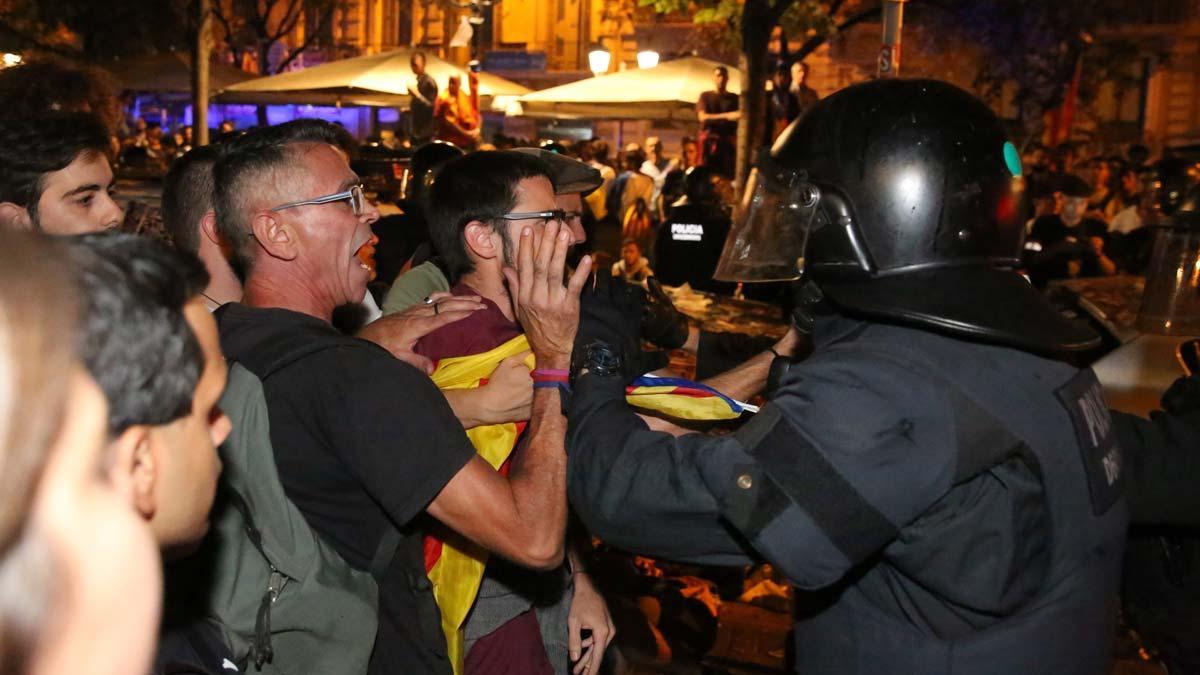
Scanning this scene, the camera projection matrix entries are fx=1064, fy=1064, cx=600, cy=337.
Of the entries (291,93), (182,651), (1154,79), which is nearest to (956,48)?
(1154,79)

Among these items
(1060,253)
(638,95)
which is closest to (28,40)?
(638,95)

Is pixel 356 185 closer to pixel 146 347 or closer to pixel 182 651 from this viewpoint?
pixel 182 651

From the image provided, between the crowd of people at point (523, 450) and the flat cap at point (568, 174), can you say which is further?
the flat cap at point (568, 174)

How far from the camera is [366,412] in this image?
2.15 meters

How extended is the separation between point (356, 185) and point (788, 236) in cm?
116

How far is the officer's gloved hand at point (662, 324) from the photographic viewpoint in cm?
348

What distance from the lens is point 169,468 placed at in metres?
1.22

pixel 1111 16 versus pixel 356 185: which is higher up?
pixel 1111 16

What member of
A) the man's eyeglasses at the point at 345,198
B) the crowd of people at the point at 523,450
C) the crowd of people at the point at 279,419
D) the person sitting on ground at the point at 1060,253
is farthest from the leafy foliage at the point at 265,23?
the crowd of people at the point at 523,450

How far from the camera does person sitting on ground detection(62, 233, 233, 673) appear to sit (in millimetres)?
1100

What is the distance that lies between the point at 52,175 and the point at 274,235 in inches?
43.9

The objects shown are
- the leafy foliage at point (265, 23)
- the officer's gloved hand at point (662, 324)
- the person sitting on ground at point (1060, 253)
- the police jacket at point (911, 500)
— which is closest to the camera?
the police jacket at point (911, 500)

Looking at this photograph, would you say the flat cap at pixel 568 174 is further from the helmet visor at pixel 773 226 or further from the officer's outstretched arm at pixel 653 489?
the officer's outstretched arm at pixel 653 489

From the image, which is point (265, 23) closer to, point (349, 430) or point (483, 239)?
point (483, 239)
